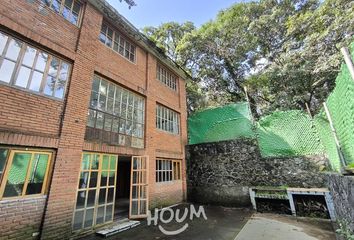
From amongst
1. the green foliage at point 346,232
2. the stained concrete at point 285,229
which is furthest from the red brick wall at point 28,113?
the green foliage at point 346,232

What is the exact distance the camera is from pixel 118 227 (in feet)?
17.0

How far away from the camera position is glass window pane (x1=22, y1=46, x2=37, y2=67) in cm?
433

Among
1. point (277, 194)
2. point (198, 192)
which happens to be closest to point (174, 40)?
point (198, 192)

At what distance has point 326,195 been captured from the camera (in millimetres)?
6133

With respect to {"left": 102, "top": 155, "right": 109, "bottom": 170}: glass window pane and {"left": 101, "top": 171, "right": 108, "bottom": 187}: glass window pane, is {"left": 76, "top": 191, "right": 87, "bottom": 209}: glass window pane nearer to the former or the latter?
{"left": 101, "top": 171, "right": 108, "bottom": 187}: glass window pane

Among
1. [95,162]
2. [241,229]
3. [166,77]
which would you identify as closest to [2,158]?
[95,162]

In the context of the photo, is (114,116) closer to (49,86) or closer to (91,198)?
(49,86)

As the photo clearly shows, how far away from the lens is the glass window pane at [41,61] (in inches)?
180

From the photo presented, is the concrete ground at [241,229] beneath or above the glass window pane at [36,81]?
beneath

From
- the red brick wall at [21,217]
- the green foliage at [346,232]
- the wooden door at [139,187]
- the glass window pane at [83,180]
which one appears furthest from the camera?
the wooden door at [139,187]

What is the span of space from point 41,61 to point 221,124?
793 centimetres

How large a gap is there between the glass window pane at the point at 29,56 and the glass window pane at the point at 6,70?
0.27 m

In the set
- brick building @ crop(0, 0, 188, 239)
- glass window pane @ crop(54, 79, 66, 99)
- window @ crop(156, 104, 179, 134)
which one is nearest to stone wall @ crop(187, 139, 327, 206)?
window @ crop(156, 104, 179, 134)

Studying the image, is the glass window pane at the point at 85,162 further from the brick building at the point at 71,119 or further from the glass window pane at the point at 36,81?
the glass window pane at the point at 36,81
